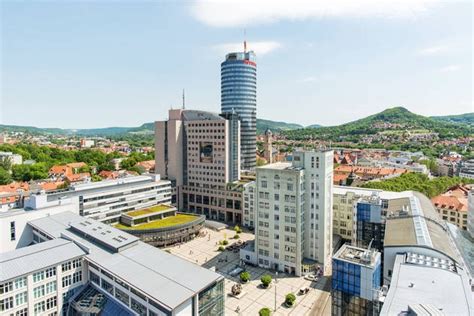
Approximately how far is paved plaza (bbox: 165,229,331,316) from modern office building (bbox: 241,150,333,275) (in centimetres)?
361

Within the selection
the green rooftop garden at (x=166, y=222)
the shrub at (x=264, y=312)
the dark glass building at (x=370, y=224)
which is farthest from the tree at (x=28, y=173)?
the dark glass building at (x=370, y=224)

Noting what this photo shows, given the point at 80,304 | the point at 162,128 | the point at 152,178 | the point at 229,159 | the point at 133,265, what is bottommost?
the point at 80,304

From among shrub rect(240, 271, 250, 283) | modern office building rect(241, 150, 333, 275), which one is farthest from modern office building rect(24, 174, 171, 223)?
shrub rect(240, 271, 250, 283)

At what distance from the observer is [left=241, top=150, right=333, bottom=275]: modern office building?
5878 centimetres

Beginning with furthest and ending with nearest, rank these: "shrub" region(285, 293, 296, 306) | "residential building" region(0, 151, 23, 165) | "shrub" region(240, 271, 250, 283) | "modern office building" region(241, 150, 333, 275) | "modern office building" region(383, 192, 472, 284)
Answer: "residential building" region(0, 151, 23, 165), "modern office building" region(241, 150, 333, 275), "shrub" region(240, 271, 250, 283), "shrub" region(285, 293, 296, 306), "modern office building" region(383, 192, 472, 284)

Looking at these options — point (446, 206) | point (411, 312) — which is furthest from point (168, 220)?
point (446, 206)

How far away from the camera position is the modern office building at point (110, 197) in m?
65.6

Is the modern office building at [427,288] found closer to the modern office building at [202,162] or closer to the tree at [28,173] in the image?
the modern office building at [202,162]

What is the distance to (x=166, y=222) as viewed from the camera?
3127 inches

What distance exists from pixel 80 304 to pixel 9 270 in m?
10.5

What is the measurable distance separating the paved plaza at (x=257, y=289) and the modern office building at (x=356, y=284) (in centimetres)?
1293

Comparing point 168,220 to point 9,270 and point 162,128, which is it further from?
point 9,270

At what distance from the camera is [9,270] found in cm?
3853

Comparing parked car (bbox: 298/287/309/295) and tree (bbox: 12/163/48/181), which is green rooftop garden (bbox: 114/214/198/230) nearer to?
parked car (bbox: 298/287/309/295)
